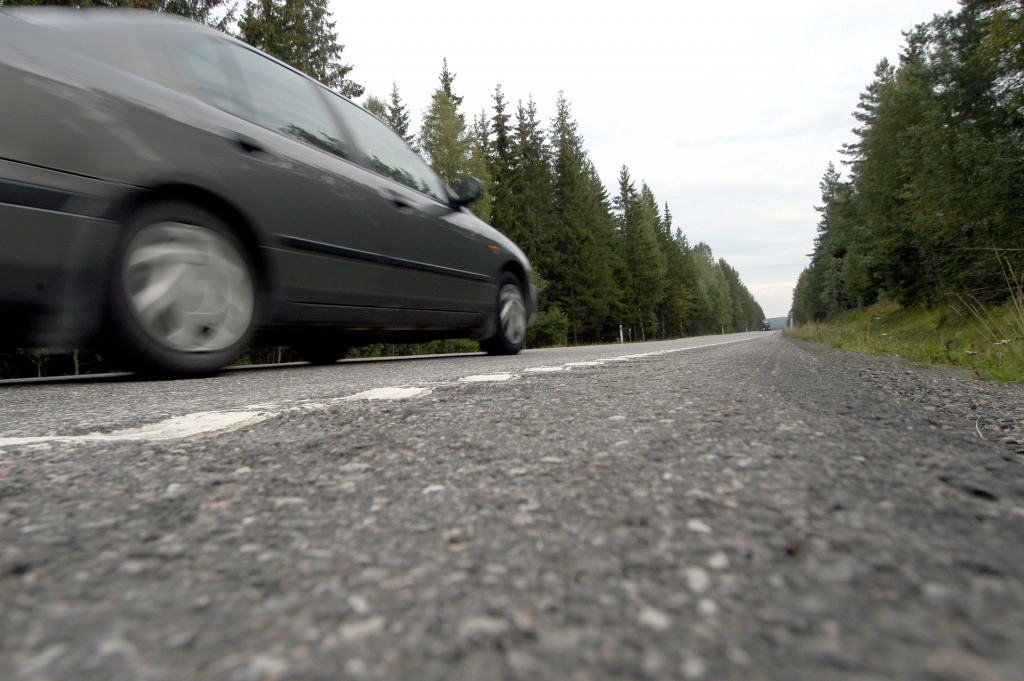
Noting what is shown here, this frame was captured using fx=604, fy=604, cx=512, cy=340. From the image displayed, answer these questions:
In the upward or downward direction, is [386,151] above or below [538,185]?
below

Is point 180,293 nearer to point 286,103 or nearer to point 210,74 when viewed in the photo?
point 210,74

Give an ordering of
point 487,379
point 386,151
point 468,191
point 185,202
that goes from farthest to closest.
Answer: point 468,191 < point 386,151 < point 185,202 < point 487,379

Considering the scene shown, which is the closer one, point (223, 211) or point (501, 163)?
point (223, 211)

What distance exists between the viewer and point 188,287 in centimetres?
332

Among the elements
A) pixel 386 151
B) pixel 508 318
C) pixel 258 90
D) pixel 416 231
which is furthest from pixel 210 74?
pixel 508 318

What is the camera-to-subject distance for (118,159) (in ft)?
9.50

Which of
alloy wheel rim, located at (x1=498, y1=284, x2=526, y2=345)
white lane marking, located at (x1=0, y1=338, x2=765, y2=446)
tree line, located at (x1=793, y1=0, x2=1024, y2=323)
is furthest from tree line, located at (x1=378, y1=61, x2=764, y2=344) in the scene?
white lane marking, located at (x1=0, y1=338, x2=765, y2=446)

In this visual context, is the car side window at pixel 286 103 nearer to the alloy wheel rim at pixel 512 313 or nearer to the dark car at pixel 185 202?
the dark car at pixel 185 202

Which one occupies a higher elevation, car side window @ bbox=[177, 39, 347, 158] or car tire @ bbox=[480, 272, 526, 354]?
car side window @ bbox=[177, 39, 347, 158]

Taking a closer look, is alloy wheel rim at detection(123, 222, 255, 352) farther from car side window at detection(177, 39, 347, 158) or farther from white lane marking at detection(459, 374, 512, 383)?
white lane marking at detection(459, 374, 512, 383)

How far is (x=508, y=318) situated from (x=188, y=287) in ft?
11.9

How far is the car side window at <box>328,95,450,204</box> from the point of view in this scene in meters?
4.68

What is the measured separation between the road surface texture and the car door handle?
2461 mm

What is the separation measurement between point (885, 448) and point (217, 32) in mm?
4341
